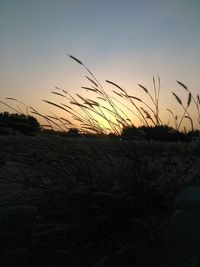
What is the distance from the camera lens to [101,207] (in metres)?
2.13

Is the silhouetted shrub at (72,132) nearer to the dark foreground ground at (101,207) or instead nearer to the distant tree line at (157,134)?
the dark foreground ground at (101,207)

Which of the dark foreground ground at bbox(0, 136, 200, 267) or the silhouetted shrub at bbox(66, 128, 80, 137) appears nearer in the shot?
the dark foreground ground at bbox(0, 136, 200, 267)

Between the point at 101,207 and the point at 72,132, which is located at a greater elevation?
the point at 72,132

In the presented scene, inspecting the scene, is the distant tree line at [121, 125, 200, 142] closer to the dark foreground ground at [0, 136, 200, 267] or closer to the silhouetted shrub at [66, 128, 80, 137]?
the dark foreground ground at [0, 136, 200, 267]

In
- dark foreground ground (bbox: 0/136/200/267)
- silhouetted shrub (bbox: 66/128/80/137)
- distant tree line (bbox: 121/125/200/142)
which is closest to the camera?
dark foreground ground (bbox: 0/136/200/267)

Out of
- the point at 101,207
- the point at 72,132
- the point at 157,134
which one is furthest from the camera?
the point at 157,134

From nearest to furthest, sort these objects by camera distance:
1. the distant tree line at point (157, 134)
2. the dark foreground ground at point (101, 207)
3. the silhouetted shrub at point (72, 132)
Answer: the dark foreground ground at point (101, 207), the distant tree line at point (157, 134), the silhouetted shrub at point (72, 132)

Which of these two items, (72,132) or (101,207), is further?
(72,132)

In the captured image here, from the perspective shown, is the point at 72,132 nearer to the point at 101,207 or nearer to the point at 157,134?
the point at 157,134

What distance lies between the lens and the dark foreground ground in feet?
6.74

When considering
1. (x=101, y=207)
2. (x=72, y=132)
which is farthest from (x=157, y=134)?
(x=101, y=207)

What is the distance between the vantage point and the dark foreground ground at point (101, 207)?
2055 mm

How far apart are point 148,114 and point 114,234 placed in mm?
818

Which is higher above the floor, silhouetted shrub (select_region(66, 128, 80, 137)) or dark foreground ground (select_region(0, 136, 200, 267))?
silhouetted shrub (select_region(66, 128, 80, 137))
